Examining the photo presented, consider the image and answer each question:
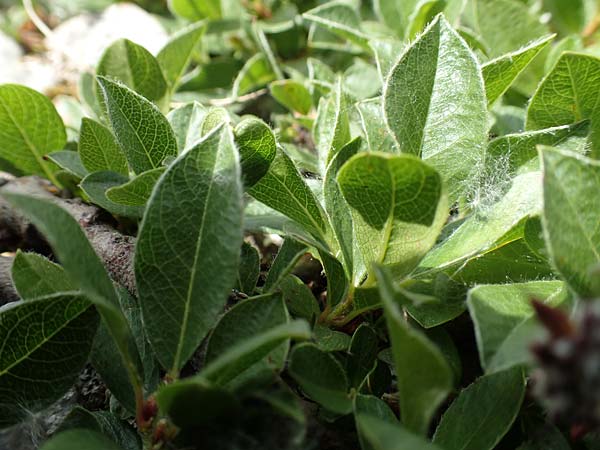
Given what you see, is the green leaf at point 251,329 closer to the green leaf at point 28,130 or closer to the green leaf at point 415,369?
the green leaf at point 415,369

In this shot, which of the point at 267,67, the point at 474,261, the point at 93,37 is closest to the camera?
the point at 474,261

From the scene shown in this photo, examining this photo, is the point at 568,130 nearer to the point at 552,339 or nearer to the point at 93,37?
the point at 552,339

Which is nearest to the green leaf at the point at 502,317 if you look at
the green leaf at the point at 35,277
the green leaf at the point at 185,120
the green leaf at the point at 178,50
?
the green leaf at the point at 35,277

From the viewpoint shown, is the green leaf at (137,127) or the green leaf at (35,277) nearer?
the green leaf at (35,277)

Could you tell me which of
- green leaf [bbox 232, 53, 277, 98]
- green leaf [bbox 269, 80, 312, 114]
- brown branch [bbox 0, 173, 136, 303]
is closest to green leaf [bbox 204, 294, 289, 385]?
brown branch [bbox 0, 173, 136, 303]

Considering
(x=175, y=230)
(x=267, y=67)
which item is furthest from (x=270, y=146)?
(x=267, y=67)

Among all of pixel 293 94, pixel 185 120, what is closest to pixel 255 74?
pixel 293 94

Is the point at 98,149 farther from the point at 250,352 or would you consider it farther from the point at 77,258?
the point at 250,352
